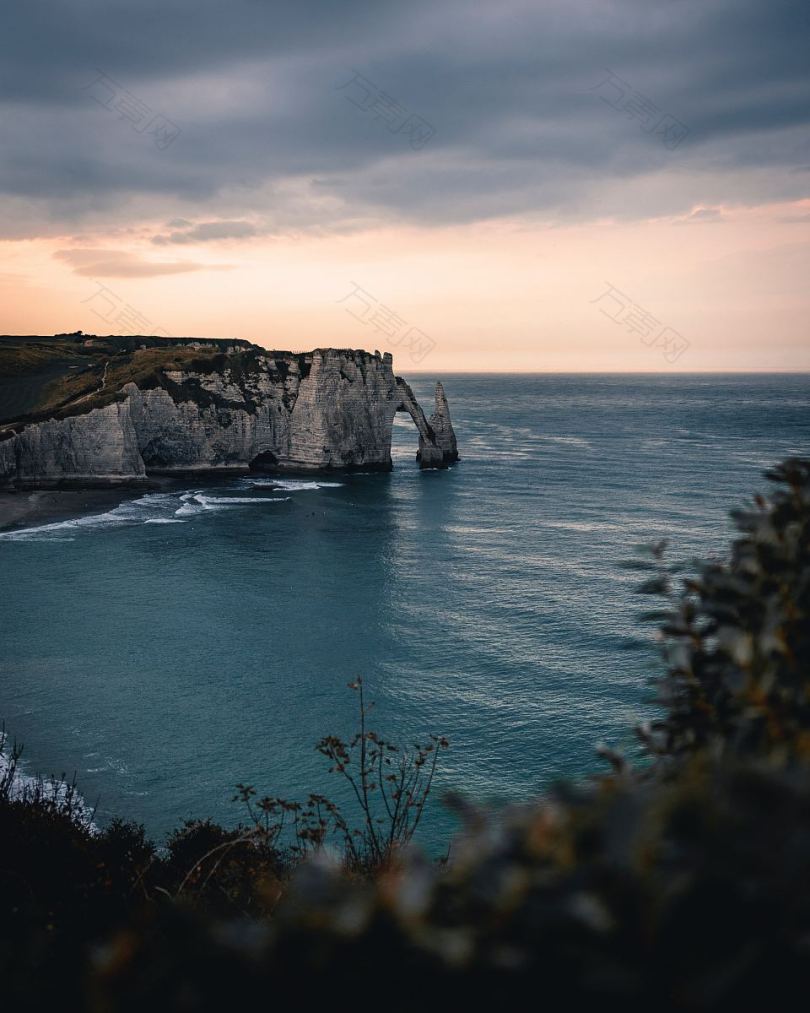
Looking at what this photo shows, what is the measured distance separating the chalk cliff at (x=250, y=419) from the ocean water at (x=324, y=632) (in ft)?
34.9

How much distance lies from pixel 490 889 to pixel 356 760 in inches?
996

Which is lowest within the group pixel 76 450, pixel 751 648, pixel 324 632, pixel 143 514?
pixel 324 632

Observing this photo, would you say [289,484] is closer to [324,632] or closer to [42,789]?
[324,632]

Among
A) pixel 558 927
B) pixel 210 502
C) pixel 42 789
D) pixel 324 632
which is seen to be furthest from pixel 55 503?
pixel 558 927

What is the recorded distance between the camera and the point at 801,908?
2.79 metres

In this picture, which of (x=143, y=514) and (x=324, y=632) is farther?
(x=143, y=514)

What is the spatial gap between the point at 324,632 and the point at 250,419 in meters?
58.8

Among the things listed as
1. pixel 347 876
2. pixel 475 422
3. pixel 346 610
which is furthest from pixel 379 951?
pixel 475 422

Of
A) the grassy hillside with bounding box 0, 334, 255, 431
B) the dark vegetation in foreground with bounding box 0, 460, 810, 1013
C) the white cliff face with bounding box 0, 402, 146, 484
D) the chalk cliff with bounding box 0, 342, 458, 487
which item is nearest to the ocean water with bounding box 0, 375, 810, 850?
the dark vegetation in foreground with bounding box 0, 460, 810, 1013

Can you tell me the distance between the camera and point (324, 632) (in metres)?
42.0

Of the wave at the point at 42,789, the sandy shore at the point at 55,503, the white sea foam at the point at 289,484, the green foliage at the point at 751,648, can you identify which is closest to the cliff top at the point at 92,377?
the sandy shore at the point at 55,503

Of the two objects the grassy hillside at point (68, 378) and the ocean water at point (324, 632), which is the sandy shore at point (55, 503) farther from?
the grassy hillside at point (68, 378)

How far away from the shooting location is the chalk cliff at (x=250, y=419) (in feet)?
283

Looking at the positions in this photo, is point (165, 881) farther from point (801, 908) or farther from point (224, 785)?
point (801, 908)
